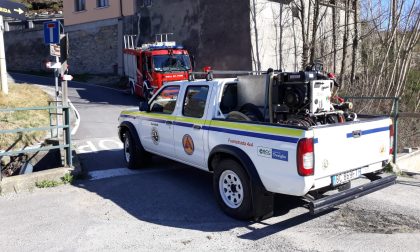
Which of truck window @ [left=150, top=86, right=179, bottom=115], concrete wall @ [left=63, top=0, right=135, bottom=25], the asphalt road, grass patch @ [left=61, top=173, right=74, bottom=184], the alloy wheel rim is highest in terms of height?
concrete wall @ [left=63, top=0, right=135, bottom=25]

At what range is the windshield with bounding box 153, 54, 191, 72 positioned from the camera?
18.5 metres

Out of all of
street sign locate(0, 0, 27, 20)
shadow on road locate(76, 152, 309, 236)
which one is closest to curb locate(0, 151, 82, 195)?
shadow on road locate(76, 152, 309, 236)

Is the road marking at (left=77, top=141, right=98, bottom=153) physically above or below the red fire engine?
below

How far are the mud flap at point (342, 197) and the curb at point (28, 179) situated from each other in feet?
15.4

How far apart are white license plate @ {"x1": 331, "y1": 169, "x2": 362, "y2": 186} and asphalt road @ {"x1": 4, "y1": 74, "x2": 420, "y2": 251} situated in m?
0.60

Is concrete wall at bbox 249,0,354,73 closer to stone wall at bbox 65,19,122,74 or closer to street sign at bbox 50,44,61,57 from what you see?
street sign at bbox 50,44,61,57

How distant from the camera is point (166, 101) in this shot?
7.38 meters

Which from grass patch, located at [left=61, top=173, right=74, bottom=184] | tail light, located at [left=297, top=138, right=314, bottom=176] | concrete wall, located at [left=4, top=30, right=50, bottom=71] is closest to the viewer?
tail light, located at [left=297, top=138, right=314, bottom=176]

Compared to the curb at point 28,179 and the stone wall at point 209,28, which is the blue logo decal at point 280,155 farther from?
the stone wall at point 209,28

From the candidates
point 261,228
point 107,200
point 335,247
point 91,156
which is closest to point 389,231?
point 335,247

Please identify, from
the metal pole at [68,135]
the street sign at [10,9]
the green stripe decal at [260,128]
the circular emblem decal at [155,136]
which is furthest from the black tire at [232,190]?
the street sign at [10,9]

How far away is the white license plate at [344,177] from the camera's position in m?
4.85

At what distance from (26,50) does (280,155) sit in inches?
1487

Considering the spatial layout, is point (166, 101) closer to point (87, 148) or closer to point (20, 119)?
point (87, 148)
